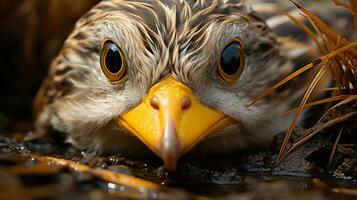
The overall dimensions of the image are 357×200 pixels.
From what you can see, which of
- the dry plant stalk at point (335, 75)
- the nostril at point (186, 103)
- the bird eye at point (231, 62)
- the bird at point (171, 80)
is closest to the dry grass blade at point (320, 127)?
the dry plant stalk at point (335, 75)

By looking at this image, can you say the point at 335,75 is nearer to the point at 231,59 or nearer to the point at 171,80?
the point at 231,59

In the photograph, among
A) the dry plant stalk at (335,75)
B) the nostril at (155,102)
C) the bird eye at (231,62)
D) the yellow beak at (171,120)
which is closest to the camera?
the yellow beak at (171,120)

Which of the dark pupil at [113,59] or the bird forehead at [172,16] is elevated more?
the bird forehead at [172,16]

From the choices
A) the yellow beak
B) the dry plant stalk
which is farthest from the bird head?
the dry plant stalk

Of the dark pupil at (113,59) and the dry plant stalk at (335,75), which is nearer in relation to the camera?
the dry plant stalk at (335,75)

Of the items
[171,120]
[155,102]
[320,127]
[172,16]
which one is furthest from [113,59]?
[320,127]

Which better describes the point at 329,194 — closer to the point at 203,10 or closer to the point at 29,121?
the point at 203,10

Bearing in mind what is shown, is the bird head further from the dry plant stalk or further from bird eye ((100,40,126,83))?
the dry plant stalk

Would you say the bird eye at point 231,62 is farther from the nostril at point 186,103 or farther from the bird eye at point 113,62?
the bird eye at point 113,62
